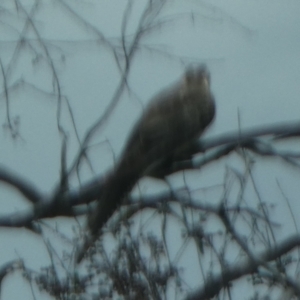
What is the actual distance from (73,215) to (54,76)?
828mm

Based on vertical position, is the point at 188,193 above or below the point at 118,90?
below

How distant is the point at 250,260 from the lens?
606 cm

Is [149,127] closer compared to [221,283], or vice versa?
[221,283]

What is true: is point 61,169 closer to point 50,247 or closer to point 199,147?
point 50,247

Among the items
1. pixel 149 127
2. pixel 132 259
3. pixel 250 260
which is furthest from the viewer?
pixel 149 127

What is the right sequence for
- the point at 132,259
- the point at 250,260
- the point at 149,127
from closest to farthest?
the point at 132,259 → the point at 250,260 → the point at 149,127

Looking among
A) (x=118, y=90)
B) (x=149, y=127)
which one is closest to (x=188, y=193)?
(x=118, y=90)

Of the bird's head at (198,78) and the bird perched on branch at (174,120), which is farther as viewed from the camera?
the bird's head at (198,78)

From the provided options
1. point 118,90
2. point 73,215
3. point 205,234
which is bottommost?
point 205,234

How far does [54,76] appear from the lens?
5836mm

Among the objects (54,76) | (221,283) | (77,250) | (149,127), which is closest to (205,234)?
(221,283)

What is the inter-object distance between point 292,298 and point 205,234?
0.61 m

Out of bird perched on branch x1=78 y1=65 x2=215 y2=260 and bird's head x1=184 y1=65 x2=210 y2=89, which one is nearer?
bird perched on branch x1=78 y1=65 x2=215 y2=260

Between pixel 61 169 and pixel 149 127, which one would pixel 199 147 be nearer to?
pixel 61 169
